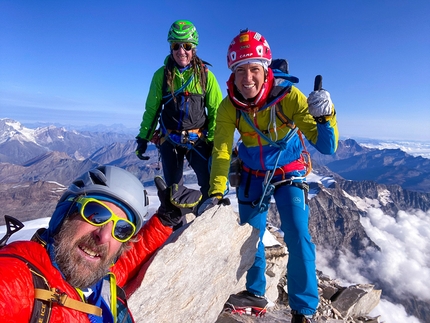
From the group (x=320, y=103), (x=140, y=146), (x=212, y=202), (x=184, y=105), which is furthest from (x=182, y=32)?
(x=212, y=202)

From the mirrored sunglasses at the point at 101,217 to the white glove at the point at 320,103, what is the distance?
370 centimetres

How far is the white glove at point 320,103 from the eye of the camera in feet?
15.7

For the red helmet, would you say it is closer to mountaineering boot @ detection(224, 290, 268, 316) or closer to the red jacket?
the red jacket

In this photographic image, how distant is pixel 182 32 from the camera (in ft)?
24.5

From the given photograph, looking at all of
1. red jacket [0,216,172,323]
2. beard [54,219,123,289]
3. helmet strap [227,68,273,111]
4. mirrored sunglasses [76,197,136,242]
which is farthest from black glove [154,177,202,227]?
red jacket [0,216,172,323]

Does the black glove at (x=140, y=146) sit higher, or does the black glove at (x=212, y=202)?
the black glove at (x=140, y=146)

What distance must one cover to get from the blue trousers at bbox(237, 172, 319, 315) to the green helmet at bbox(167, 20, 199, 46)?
4.20 meters

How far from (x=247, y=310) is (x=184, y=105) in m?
5.73

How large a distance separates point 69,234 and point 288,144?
179 inches

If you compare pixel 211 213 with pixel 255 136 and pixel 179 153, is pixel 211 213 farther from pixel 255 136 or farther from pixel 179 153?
pixel 179 153

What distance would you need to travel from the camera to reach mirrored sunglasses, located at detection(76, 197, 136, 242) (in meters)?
3.33

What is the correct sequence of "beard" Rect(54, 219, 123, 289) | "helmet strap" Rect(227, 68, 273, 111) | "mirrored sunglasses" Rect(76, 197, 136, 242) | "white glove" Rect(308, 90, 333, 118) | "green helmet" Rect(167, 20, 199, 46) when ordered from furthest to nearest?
"green helmet" Rect(167, 20, 199, 46), "helmet strap" Rect(227, 68, 273, 111), "white glove" Rect(308, 90, 333, 118), "mirrored sunglasses" Rect(76, 197, 136, 242), "beard" Rect(54, 219, 123, 289)

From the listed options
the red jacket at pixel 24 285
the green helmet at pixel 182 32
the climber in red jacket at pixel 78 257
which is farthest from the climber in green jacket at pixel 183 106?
the red jacket at pixel 24 285

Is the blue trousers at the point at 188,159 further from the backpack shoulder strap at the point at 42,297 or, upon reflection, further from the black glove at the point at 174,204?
the backpack shoulder strap at the point at 42,297
